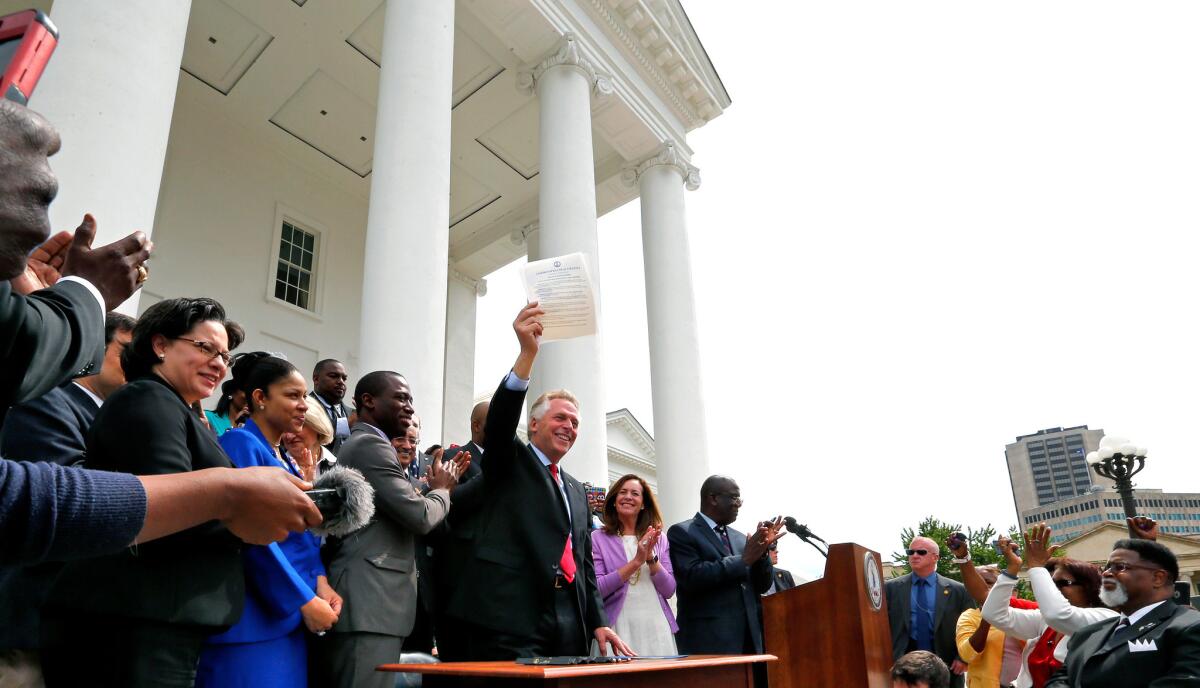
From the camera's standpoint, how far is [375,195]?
7.72 metres

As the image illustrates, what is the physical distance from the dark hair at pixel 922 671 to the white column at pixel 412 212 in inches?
172

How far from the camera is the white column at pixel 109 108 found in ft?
17.1

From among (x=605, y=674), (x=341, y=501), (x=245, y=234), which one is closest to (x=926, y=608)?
(x=605, y=674)

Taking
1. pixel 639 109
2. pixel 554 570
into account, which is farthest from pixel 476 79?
pixel 554 570

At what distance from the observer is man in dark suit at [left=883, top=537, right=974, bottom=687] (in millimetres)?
6605

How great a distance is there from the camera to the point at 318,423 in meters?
3.67

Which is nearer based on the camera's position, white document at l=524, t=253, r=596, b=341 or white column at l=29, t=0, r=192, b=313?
white document at l=524, t=253, r=596, b=341

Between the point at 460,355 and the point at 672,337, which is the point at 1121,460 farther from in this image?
the point at 460,355

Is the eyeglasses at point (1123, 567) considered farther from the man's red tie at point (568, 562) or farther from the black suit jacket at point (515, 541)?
the man's red tie at point (568, 562)

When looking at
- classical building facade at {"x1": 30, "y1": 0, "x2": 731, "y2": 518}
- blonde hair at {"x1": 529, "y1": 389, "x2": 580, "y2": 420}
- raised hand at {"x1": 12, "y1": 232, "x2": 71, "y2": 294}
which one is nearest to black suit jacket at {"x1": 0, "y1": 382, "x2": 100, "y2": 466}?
raised hand at {"x1": 12, "y1": 232, "x2": 71, "y2": 294}

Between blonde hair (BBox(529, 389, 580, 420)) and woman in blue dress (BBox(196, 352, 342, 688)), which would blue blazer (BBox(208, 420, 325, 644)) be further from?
blonde hair (BBox(529, 389, 580, 420))

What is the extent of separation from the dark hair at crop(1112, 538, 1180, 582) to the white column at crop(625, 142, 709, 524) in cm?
719

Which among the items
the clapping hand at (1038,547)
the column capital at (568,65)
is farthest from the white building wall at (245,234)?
the clapping hand at (1038,547)

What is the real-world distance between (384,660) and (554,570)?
833 millimetres
